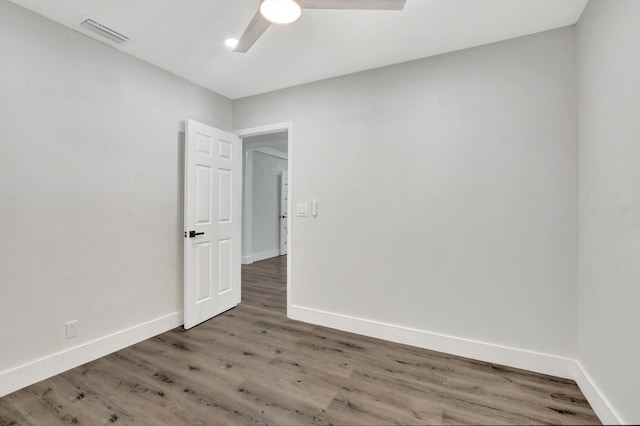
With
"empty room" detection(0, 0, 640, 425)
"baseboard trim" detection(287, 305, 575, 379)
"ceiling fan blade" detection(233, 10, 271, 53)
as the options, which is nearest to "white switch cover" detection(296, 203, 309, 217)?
"empty room" detection(0, 0, 640, 425)

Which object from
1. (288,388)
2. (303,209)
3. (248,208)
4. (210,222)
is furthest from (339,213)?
(248,208)

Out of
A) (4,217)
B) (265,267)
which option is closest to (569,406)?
(4,217)

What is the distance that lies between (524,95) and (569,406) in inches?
80.1

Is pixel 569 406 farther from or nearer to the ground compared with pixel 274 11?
nearer to the ground

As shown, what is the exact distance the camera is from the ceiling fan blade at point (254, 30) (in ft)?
5.36

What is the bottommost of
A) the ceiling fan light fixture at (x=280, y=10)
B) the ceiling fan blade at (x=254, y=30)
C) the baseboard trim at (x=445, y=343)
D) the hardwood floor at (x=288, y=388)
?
the hardwood floor at (x=288, y=388)

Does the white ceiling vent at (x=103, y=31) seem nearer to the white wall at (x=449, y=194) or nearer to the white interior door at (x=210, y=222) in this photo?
the white interior door at (x=210, y=222)

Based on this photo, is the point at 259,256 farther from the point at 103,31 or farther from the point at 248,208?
the point at 103,31

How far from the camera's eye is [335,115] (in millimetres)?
2852

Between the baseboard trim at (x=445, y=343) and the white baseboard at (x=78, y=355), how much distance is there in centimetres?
129

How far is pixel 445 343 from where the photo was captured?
236 cm

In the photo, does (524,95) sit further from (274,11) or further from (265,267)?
(265,267)

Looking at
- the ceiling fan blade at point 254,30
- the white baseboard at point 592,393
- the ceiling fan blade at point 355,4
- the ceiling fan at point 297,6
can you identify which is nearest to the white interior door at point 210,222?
the ceiling fan blade at point 254,30

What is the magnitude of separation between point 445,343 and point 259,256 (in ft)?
15.6
